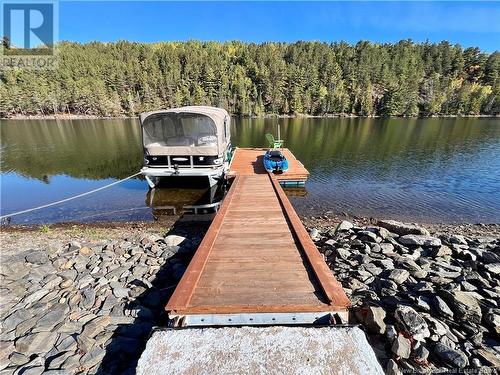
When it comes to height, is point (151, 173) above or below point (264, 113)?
below

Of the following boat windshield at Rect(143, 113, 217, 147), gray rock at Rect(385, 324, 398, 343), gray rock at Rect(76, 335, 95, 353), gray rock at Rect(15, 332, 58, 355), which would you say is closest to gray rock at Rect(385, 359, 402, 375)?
gray rock at Rect(385, 324, 398, 343)

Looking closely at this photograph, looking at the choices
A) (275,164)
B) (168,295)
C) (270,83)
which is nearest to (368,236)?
(168,295)

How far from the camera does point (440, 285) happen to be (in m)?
5.14

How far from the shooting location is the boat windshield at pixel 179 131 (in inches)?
553

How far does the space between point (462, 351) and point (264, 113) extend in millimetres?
96296

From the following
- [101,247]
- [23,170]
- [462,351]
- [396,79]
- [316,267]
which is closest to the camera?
[462,351]

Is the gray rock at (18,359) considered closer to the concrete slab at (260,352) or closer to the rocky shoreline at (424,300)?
the concrete slab at (260,352)

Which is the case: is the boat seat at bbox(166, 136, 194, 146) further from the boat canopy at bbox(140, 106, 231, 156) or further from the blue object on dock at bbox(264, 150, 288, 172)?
the blue object on dock at bbox(264, 150, 288, 172)

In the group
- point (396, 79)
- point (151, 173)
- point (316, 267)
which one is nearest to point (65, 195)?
point (151, 173)

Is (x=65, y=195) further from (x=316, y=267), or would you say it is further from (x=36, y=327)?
(x=316, y=267)

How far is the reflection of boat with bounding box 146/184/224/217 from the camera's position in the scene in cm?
1326

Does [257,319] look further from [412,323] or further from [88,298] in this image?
[88,298]

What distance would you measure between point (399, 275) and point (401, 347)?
2143mm

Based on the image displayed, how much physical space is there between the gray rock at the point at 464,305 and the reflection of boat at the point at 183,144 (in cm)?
1127
